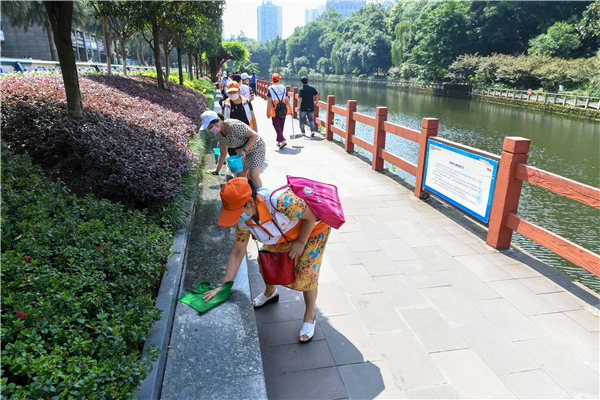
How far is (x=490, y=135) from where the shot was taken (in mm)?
17578

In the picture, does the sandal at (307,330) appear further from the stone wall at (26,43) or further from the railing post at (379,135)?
the stone wall at (26,43)

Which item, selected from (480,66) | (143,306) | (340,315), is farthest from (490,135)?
(480,66)

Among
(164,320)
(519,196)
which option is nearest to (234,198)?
(164,320)

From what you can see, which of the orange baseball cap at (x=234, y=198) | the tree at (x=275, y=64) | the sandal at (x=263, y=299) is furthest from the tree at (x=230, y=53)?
the tree at (x=275, y=64)

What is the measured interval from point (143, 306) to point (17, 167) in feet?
8.58

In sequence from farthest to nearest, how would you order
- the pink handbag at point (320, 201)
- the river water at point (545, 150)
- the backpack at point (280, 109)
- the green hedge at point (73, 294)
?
the backpack at point (280, 109) → the river water at point (545, 150) → the pink handbag at point (320, 201) → the green hedge at point (73, 294)

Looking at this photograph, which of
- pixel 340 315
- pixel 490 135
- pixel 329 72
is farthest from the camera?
pixel 329 72

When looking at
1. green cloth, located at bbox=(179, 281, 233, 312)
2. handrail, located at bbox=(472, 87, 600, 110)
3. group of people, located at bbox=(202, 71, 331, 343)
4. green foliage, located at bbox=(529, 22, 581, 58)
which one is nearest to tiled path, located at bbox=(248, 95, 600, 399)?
group of people, located at bbox=(202, 71, 331, 343)

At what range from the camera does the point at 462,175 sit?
17.5 feet

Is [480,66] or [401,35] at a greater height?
[401,35]

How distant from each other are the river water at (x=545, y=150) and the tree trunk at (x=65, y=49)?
5.69 metres

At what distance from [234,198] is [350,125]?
7622mm

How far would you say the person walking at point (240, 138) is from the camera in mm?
4543

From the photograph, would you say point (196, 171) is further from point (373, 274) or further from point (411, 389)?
point (411, 389)
